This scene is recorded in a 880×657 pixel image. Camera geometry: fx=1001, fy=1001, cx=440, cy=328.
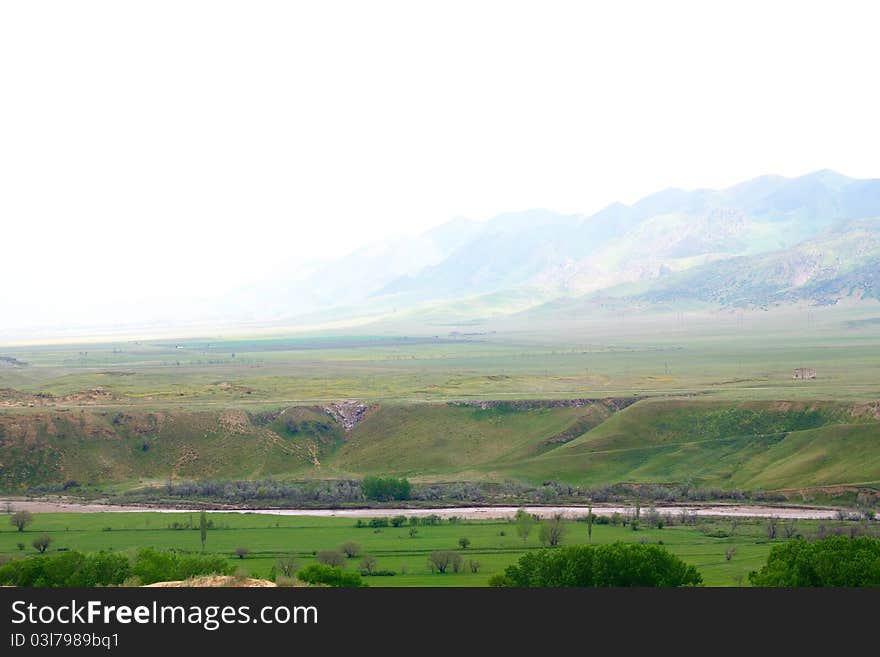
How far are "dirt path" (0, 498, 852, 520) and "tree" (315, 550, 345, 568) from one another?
22.6m

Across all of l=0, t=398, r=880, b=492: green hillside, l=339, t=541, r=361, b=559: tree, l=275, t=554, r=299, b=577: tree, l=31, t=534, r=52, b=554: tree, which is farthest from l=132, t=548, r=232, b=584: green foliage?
l=0, t=398, r=880, b=492: green hillside

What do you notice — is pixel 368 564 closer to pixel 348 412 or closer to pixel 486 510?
pixel 486 510

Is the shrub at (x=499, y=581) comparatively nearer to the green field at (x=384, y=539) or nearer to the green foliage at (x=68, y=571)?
the green field at (x=384, y=539)

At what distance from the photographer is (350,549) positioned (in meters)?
70.6

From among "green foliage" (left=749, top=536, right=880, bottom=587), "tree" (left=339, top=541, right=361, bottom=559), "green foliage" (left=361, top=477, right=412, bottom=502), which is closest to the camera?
"green foliage" (left=749, top=536, right=880, bottom=587)

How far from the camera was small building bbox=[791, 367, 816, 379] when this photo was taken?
157 m

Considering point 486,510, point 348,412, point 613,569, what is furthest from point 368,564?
point 348,412

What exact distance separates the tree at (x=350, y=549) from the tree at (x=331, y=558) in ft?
6.11

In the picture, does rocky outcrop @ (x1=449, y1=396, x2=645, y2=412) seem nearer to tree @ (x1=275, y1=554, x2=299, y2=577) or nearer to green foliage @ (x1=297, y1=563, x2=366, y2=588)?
tree @ (x1=275, y1=554, x2=299, y2=577)

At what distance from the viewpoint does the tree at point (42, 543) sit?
240 ft

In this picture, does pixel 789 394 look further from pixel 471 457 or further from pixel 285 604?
pixel 285 604

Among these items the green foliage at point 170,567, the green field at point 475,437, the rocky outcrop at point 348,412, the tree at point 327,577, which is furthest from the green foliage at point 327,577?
the rocky outcrop at point 348,412

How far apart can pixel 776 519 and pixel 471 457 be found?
44108 millimetres

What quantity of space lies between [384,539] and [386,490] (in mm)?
23338
